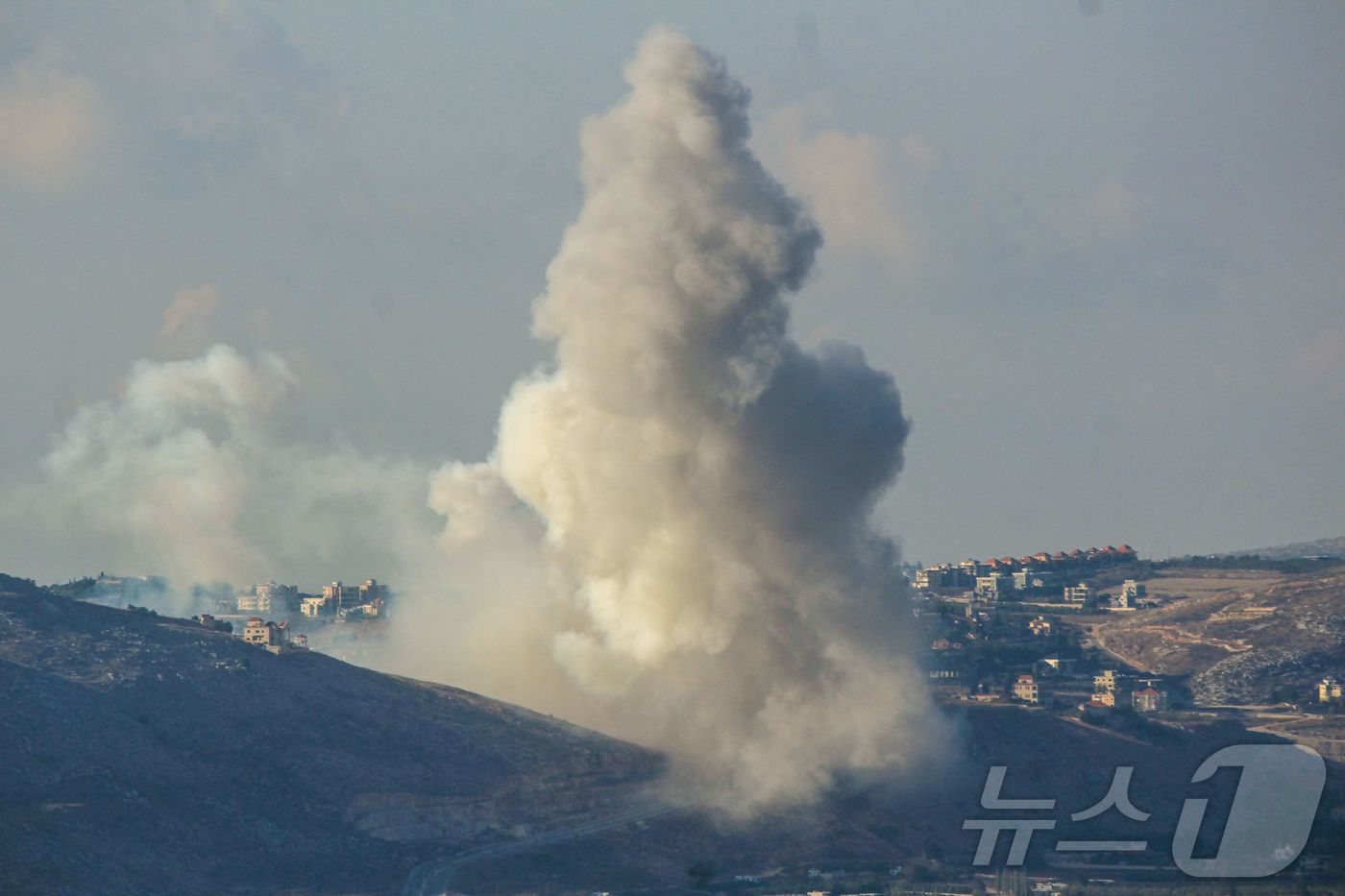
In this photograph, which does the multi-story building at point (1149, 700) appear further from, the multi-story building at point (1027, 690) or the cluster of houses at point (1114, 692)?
the multi-story building at point (1027, 690)

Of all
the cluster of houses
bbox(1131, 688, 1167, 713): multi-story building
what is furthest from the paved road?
bbox(1131, 688, 1167, 713): multi-story building

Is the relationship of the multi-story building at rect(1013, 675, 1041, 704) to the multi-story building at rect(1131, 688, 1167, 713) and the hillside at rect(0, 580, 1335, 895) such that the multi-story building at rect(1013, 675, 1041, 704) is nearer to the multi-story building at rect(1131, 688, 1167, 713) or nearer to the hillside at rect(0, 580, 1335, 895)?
the multi-story building at rect(1131, 688, 1167, 713)

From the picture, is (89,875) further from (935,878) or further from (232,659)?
(935,878)

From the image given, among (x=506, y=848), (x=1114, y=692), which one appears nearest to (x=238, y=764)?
(x=506, y=848)

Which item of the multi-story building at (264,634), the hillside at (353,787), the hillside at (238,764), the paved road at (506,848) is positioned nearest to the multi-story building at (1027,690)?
the hillside at (353,787)

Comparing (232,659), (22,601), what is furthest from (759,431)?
(22,601)
